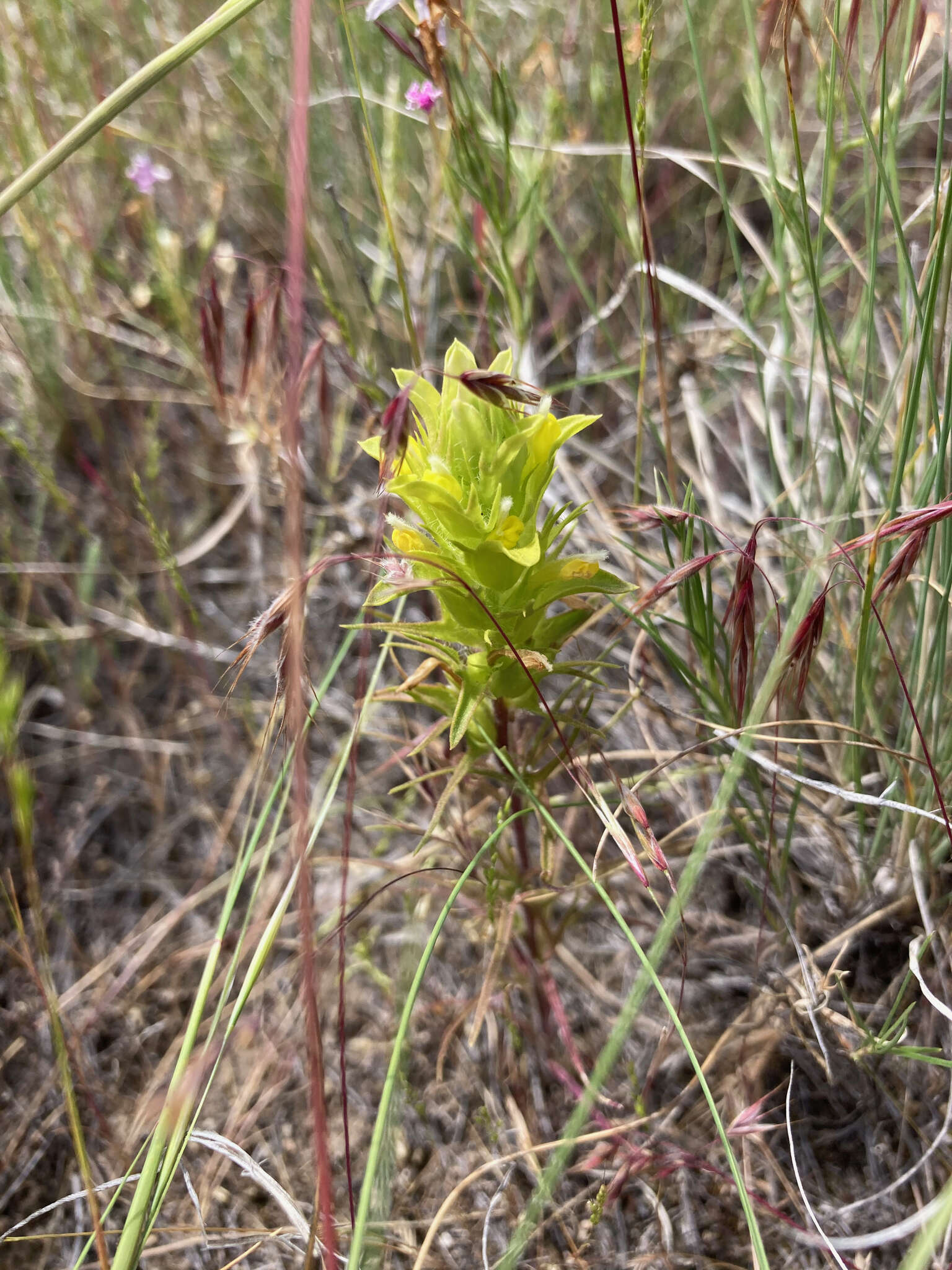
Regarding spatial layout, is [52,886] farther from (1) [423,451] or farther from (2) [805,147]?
(2) [805,147]

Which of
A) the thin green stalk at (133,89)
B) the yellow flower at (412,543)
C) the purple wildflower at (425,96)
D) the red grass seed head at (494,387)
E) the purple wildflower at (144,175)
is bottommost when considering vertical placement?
the yellow flower at (412,543)

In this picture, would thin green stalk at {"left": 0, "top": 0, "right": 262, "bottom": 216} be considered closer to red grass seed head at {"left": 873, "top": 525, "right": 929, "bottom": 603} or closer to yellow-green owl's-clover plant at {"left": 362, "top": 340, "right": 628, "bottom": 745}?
yellow-green owl's-clover plant at {"left": 362, "top": 340, "right": 628, "bottom": 745}

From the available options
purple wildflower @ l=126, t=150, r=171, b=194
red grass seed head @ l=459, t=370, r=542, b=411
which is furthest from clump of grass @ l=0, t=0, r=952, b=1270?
purple wildflower @ l=126, t=150, r=171, b=194

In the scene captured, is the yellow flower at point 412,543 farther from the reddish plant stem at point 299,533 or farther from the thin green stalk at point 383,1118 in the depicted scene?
the thin green stalk at point 383,1118

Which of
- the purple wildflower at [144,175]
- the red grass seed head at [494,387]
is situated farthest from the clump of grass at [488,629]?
the purple wildflower at [144,175]

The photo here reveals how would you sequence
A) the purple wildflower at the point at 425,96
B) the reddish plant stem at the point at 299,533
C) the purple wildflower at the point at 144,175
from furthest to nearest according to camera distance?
the purple wildflower at the point at 144,175 → the purple wildflower at the point at 425,96 → the reddish plant stem at the point at 299,533

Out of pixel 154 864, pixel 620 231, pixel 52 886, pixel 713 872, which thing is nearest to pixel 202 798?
pixel 154 864

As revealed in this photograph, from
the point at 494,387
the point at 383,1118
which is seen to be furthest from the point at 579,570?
the point at 383,1118

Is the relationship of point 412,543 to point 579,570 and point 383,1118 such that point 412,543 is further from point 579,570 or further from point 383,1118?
point 383,1118
